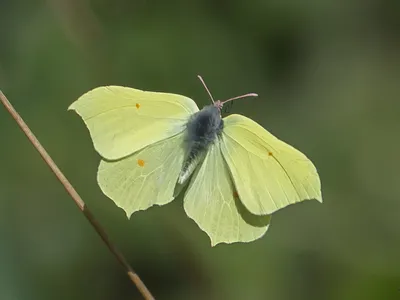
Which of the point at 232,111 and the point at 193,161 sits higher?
the point at 193,161

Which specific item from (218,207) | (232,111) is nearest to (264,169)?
(218,207)

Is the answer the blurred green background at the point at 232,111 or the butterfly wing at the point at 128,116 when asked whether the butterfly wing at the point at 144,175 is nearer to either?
the butterfly wing at the point at 128,116

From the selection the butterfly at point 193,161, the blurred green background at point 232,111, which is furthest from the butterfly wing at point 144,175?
the blurred green background at point 232,111

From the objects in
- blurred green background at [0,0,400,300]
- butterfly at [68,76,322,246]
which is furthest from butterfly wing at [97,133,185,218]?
blurred green background at [0,0,400,300]

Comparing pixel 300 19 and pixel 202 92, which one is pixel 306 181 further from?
pixel 300 19

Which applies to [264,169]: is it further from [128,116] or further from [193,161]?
[128,116]
